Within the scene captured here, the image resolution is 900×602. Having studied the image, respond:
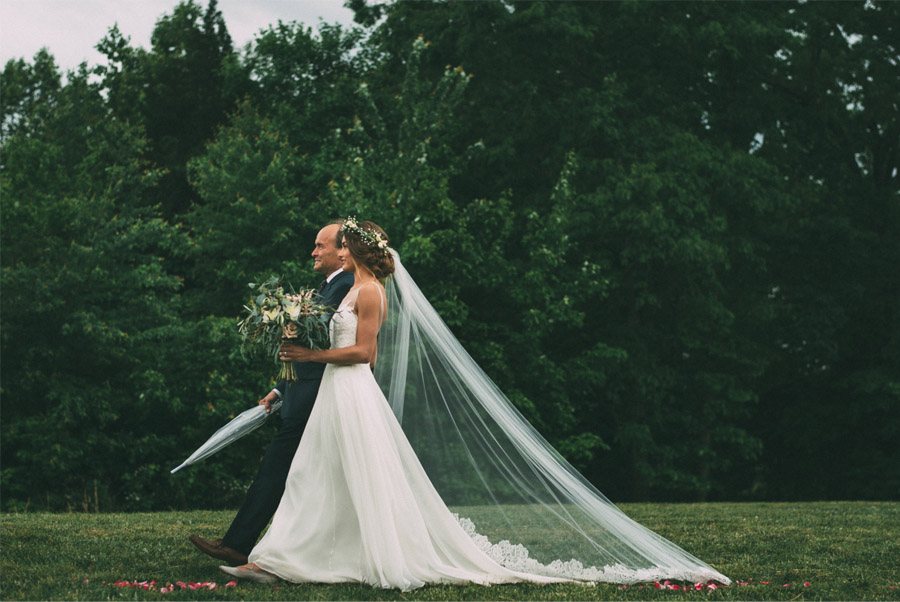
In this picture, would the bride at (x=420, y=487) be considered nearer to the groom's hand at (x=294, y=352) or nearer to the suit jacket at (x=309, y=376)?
the groom's hand at (x=294, y=352)

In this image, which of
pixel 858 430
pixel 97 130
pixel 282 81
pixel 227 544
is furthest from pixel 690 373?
pixel 227 544

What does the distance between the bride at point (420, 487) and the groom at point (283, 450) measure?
0.35ft

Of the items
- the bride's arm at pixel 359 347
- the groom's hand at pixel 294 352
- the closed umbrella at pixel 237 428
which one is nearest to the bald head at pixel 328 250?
the bride's arm at pixel 359 347

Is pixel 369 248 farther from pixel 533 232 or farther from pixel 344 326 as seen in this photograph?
pixel 533 232

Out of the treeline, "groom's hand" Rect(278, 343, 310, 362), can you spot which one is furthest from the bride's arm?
the treeline

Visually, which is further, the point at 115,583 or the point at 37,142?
the point at 37,142

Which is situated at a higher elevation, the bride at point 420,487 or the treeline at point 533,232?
the treeline at point 533,232

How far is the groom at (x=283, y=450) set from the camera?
21.5ft

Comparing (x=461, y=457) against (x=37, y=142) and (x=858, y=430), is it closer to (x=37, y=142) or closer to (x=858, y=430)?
(x=37, y=142)

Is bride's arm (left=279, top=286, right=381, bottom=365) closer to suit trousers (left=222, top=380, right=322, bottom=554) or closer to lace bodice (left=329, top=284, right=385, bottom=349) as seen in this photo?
lace bodice (left=329, top=284, right=385, bottom=349)

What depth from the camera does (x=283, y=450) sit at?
6723mm

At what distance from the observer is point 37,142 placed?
22.2 metres

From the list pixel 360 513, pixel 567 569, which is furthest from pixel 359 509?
pixel 567 569

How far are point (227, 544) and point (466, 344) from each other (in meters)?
13.7
